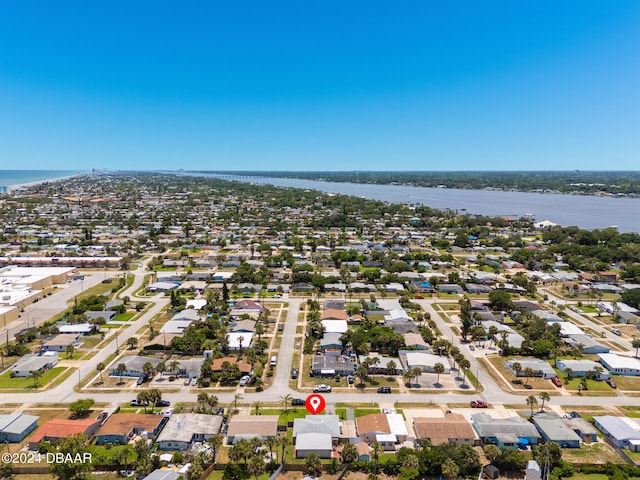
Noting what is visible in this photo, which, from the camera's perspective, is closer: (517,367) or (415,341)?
(517,367)

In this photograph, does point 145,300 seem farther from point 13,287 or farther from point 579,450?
point 579,450

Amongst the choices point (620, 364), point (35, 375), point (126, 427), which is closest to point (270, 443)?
point (126, 427)

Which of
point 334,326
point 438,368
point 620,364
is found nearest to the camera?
point 438,368

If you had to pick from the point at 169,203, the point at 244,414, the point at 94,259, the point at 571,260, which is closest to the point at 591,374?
the point at 244,414

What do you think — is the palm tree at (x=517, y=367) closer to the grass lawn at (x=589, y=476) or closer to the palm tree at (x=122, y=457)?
the grass lawn at (x=589, y=476)

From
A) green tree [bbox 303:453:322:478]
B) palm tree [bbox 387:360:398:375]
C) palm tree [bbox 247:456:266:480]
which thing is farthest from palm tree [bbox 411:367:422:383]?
palm tree [bbox 247:456:266:480]

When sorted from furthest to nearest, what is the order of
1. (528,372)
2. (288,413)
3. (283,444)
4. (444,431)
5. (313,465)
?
1. (528,372)
2. (288,413)
3. (444,431)
4. (283,444)
5. (313,465)

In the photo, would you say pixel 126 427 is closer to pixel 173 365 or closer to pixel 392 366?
pixel 173 365
